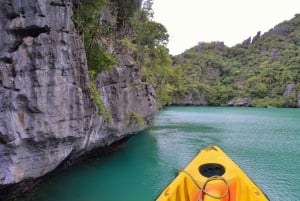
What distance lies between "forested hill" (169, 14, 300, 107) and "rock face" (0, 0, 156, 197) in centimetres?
5366

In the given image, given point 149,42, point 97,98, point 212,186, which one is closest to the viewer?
point 212,186

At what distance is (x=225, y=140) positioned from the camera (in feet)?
72.9

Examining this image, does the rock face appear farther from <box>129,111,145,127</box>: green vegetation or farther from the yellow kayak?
<box>129,111,145,127</box>: green vegetation

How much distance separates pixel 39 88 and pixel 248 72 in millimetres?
83866

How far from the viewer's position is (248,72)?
85812 mm

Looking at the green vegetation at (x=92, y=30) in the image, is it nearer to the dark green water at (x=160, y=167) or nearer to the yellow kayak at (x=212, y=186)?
Result: the dark green water at (x=160, y=167)

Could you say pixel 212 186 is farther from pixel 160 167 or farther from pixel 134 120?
pixel 134 120

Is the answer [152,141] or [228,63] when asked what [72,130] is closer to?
[152,141]

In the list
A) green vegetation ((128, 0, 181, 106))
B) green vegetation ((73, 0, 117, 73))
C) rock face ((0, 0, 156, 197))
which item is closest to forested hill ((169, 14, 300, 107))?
green vegetation ((128, 0, 181, 106))

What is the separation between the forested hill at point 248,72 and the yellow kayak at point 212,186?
54.8m

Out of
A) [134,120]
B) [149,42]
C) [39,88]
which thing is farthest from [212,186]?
[149,42]

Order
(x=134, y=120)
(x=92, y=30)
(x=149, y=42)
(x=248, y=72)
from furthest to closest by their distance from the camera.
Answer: (x=248, y=72) → (x=149, y=42) → (x=134, y=120) → (x=92, y=30)

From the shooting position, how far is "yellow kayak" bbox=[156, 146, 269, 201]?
20.4ft

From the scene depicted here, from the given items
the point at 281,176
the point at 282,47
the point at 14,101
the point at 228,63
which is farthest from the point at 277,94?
the point at 14,101
